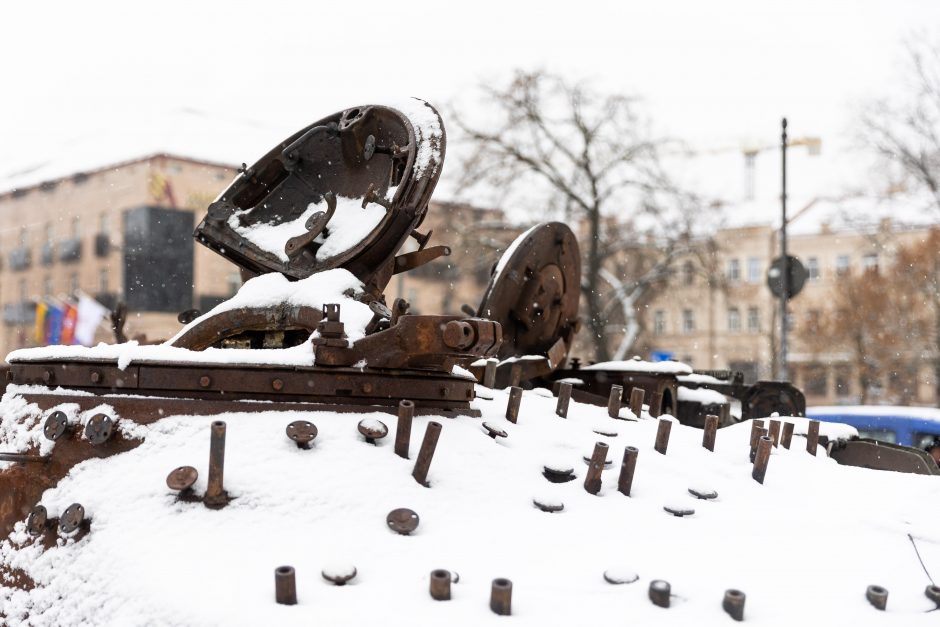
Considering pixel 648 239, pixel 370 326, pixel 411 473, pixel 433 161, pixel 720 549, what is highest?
pixel 648 239

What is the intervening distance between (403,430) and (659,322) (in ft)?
118

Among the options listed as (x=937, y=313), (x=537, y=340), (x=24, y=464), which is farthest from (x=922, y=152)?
(x=24, y=464)

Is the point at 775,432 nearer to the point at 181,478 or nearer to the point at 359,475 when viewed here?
the point at 359,475

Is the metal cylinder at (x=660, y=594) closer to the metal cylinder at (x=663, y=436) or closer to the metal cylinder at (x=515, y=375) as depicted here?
the metal cylinder at (x=663, y=436)

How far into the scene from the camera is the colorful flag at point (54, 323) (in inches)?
1228

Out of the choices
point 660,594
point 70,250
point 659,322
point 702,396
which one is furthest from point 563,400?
point 70,250

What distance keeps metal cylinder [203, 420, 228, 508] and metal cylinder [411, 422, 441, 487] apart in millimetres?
644

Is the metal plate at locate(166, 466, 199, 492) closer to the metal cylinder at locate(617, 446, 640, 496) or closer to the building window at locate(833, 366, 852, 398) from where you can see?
the metal cylinder at locate(617, 446, 640, 496)

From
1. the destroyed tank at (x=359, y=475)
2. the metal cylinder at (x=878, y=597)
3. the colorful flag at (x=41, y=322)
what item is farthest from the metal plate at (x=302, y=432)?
the colorful flag at (x=41, y=322)

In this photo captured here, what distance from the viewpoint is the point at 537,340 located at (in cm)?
648

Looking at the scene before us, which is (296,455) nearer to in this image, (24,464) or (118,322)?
(24,464)

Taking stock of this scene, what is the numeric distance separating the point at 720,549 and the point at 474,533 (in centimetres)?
81

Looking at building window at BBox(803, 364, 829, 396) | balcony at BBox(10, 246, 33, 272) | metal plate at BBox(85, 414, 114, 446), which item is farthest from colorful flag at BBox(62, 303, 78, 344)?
metal plate at BBox(85, 414, 114, 446)

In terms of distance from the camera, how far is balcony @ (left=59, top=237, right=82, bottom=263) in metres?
35.3
